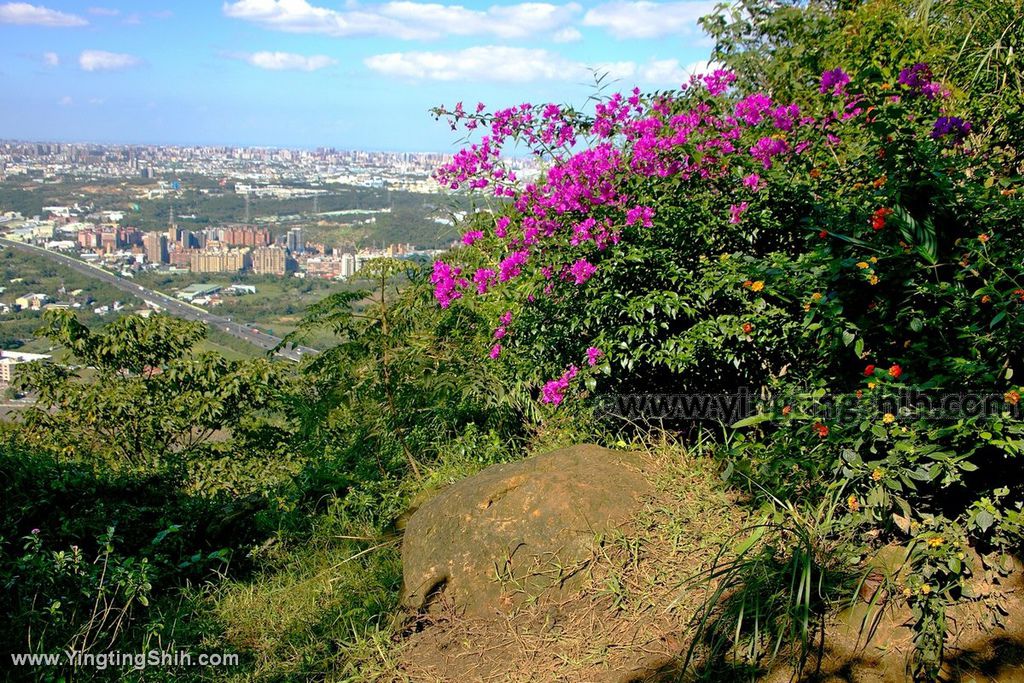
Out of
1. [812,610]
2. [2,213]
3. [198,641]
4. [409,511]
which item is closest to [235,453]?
[409,511]

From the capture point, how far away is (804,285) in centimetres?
317

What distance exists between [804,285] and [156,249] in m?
41.9

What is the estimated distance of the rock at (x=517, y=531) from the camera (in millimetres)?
3375

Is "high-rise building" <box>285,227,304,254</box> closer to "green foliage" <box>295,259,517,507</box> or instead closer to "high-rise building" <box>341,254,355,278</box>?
"high-rise building" <box>341,254,355,278</box>

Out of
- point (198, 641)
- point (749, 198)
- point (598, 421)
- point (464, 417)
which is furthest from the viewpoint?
point (464, 417)

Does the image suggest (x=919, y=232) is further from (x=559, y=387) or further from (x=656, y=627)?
(x=559, y=387)

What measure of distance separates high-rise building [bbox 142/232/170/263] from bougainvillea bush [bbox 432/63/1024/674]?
38119 mm

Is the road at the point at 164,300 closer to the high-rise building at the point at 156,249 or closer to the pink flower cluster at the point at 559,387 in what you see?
the high-rise building at the point at 156,249

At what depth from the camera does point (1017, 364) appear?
105 inches

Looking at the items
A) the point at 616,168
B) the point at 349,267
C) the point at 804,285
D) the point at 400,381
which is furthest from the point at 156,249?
the point at 804,285

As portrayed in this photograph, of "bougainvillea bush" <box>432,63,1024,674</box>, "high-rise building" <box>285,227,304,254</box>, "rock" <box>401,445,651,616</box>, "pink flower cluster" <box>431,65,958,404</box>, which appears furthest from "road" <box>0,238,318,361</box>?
"rock" <box>401,445,651,616</box>

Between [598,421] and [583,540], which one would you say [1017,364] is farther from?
[598,421]

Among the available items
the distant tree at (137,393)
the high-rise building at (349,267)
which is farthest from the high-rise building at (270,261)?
the distant tree at (137,393)

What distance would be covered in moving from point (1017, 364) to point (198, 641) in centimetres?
346
